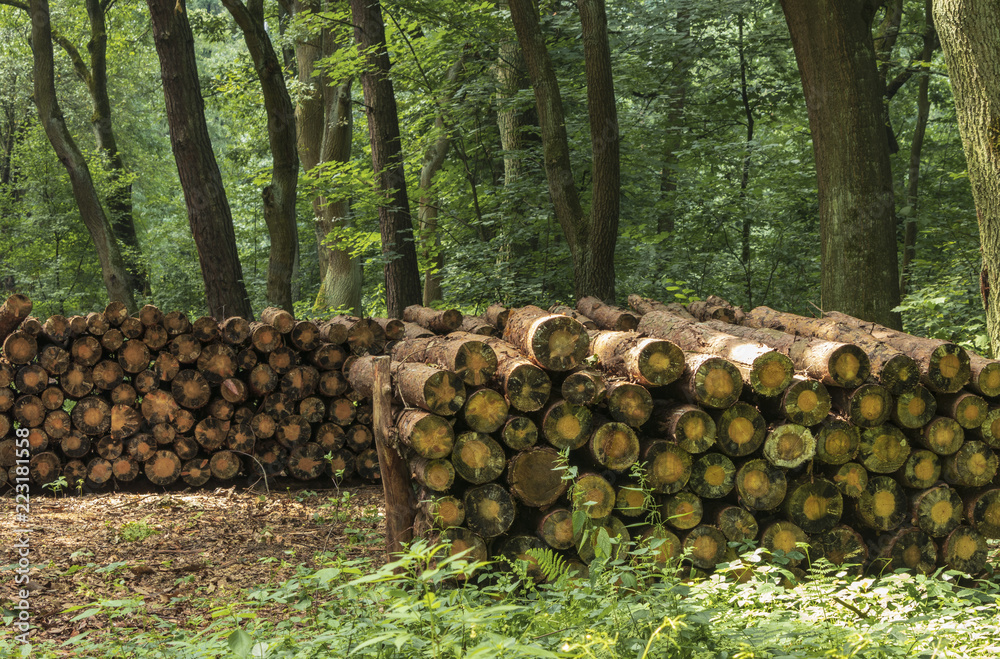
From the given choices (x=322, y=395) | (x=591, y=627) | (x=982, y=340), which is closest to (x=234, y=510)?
(x=322, y=395)

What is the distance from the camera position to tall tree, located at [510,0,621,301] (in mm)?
8234

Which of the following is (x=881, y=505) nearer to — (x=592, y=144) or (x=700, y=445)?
(x=700, y=445)

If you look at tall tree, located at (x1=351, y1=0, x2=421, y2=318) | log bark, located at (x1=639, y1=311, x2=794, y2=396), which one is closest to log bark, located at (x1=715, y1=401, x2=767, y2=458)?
log bark, located at (x1=639, y1=311, x2=794, y2=396)

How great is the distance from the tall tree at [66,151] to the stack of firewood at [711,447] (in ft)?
32.6

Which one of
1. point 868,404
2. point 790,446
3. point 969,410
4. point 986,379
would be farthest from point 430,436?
point 986,379

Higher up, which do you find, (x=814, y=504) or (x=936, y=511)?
(x=814, y=504)

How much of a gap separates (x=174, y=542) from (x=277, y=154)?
589 centimetres

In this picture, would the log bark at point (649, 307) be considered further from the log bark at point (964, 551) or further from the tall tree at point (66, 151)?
the tall tree at point (66, 151)

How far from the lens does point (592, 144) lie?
840 centimetres

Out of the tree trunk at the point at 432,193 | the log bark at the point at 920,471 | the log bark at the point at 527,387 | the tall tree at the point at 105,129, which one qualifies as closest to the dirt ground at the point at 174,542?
the log bark at the point at 527,387

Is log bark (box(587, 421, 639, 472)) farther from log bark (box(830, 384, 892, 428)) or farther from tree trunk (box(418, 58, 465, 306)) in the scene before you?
tree trunk (box(418, 58, 465, 306))

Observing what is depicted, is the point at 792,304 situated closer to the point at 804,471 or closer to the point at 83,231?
the point at 804,471

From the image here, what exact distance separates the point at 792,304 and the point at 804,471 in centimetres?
908

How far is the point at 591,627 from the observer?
2.64 m
